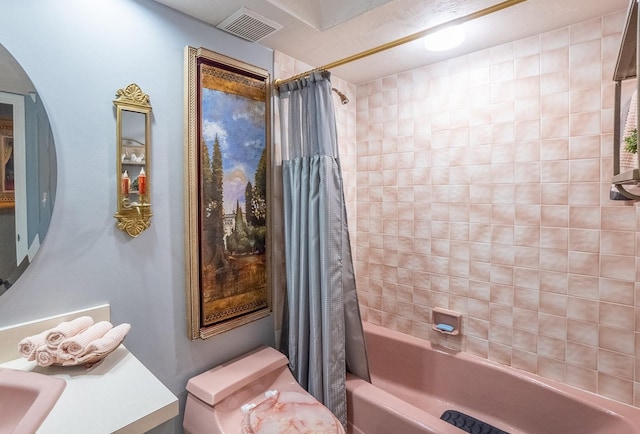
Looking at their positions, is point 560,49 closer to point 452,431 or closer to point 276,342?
point 452,431

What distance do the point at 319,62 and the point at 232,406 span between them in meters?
1.90

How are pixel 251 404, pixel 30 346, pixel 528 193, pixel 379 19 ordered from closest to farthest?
pixel 30 346
pixel 251 404
pixel 379 19
pixel 528 193

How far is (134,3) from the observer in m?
1.26

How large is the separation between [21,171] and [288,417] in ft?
4.16

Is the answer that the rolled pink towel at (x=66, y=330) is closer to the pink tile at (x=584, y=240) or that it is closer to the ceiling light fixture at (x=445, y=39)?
the ceiling light fixture at (x=445, y=39)

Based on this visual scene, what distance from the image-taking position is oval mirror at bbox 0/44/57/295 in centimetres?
100

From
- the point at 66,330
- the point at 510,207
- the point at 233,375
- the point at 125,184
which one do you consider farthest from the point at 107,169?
the point at 510,207

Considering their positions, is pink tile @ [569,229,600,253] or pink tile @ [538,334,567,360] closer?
pink tile @ [569,229,600,253]

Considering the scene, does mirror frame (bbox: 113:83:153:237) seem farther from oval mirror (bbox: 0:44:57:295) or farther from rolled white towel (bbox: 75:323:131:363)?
rolled white towel (bbox: 75:323:131:363)

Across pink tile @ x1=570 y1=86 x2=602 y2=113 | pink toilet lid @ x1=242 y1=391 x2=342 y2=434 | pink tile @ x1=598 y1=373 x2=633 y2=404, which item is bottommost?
pink tile @ x1=598 y1=373 x2=633 y2=404

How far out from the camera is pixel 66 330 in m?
0.99

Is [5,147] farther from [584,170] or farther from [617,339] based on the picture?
[617,339]

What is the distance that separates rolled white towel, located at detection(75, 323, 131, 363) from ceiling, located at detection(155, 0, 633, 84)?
129 cm

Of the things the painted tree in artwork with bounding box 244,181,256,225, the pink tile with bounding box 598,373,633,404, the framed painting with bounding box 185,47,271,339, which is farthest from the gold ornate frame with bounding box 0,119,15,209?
the pink tile with bounding box 598,373,633,404
